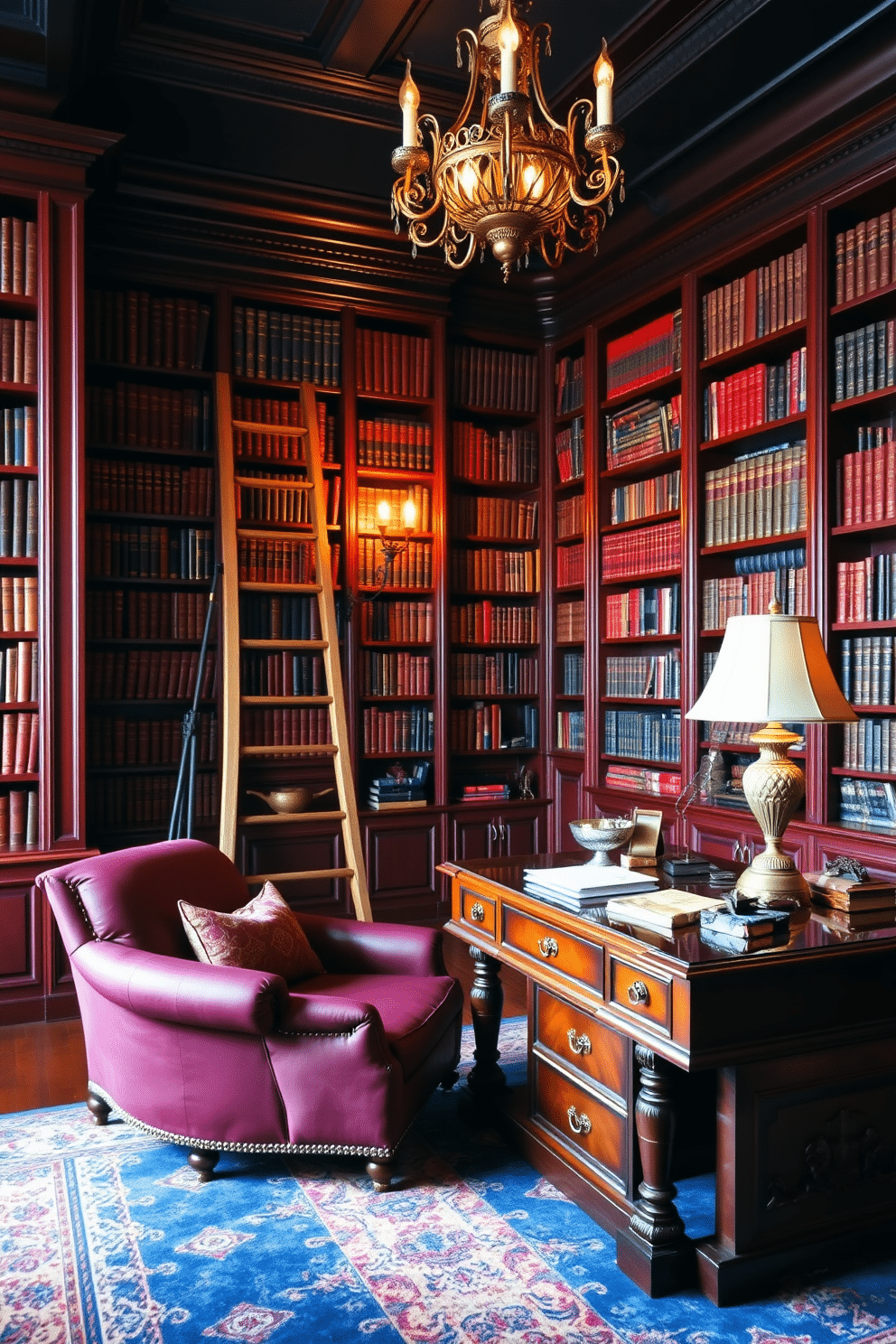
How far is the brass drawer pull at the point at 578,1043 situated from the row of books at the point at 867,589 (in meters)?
1.91

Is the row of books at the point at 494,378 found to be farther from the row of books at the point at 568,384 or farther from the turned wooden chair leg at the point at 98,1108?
the turned wooden chair leg at the point at 98,1108

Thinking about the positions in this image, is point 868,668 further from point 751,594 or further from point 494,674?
point 494,674

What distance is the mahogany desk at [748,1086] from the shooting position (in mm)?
1998

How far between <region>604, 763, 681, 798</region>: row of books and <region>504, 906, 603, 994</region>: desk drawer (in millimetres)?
2038

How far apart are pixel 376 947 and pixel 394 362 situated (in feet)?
10.2

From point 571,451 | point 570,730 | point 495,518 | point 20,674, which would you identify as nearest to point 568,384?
point 571,451

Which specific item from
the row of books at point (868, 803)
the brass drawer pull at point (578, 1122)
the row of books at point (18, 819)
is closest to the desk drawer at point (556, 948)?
the brass drawer pull at point (578, 1122)

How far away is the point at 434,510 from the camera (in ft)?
17.0

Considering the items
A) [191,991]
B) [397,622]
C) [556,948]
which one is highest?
[397,622]

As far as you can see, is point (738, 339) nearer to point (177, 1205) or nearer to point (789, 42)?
point (789, 42)

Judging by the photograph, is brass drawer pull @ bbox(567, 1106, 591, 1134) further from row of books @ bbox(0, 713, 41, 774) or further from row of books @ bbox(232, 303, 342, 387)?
row of books @ bbox(232, 303, 342, 387)

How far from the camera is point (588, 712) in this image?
5109mm

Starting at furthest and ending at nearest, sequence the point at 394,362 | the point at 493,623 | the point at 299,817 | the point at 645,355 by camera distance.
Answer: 1. the point at 493,623
2. the point at 394,362
3. the point at 645,355
4. the point at 299,817

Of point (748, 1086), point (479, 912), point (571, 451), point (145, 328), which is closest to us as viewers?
point (748, 1086)
